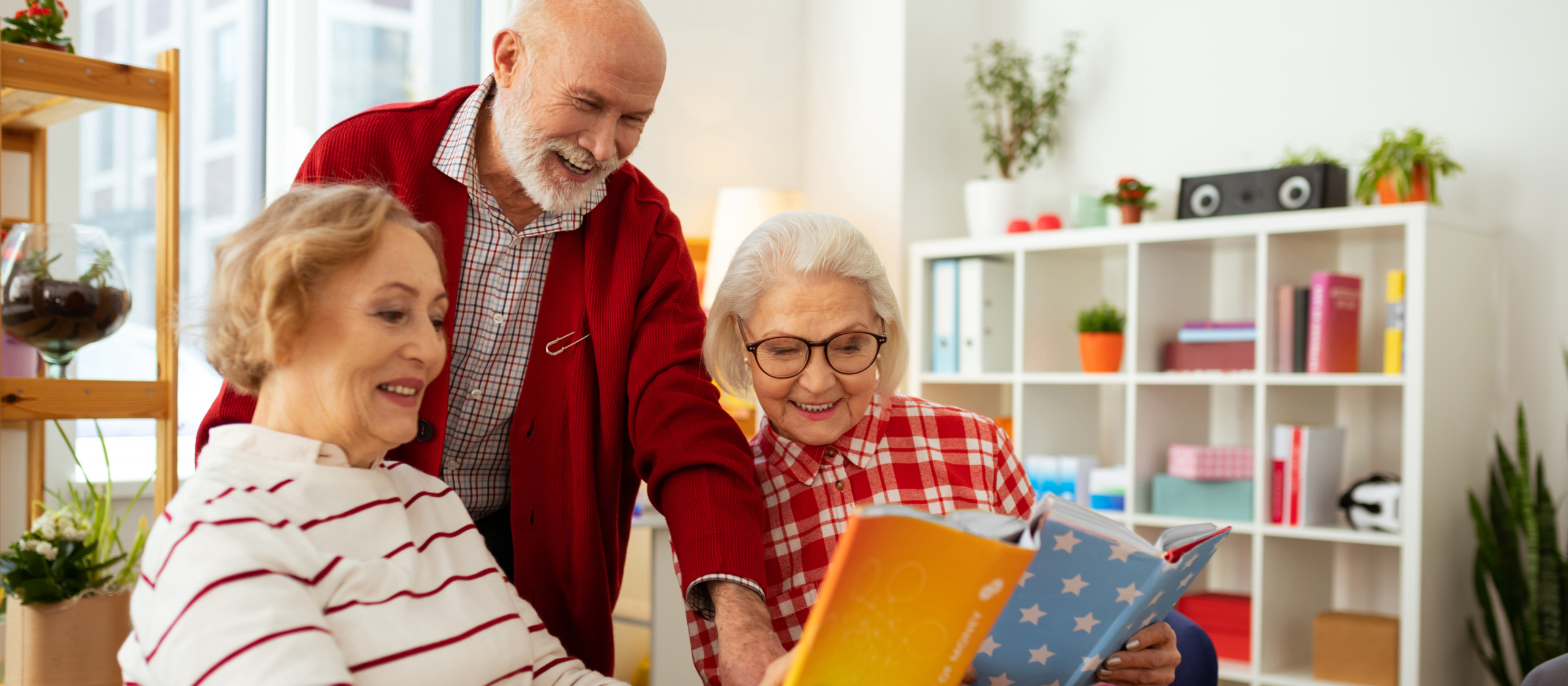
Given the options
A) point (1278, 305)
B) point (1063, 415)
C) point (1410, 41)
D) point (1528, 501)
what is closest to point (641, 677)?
point (1063, 415)

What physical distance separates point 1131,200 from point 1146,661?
2531mm

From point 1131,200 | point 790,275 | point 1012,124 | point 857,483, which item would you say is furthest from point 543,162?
point 1012,124

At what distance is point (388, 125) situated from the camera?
1.49 metres

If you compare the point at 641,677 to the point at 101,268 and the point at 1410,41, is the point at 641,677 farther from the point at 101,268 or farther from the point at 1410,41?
the point at 1410,41

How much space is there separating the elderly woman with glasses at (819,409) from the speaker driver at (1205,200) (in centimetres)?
210

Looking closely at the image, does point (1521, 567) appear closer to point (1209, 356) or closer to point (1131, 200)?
point (1209, 356)

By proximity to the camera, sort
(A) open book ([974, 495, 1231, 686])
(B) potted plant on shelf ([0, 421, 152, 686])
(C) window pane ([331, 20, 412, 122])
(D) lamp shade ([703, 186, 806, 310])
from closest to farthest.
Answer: (A) open book ([974, 495, 1231, 686]) < (B) potted plant on shelf ([0, 421, 152, 686]) < (C) window pane ([331, 20, 412, 122]) < (D) lamp shade ([703, 186, 806, 310])

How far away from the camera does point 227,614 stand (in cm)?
89

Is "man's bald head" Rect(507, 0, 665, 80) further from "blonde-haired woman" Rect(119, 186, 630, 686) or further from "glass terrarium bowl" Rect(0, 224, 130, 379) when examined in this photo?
"glass terrarium bowl" Rect(0, 224, 130, 379)

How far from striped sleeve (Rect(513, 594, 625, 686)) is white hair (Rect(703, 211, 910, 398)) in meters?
0.45

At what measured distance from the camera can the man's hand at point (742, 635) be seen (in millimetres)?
1196

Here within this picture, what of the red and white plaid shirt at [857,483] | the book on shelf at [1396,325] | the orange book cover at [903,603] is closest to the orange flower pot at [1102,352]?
the book on shelf at [1396,325]

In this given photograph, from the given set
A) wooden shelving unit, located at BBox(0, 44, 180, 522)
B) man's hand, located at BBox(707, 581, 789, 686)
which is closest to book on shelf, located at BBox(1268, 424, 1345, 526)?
man's hand, located at BBox(707, 581, 789, 686)

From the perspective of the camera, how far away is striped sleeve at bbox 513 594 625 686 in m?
1.24
